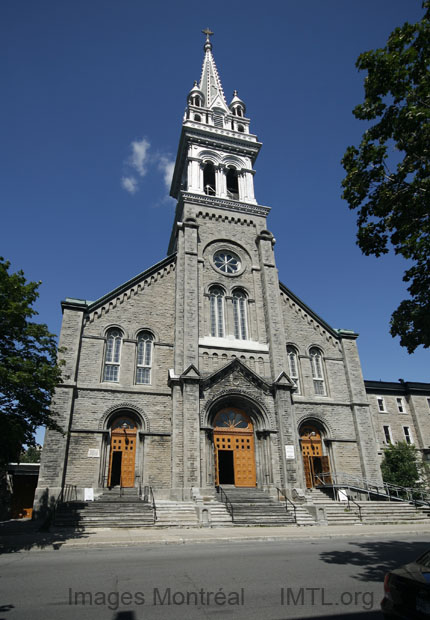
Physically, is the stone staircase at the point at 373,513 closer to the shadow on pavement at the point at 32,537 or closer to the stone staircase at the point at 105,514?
the stone staircase at the point at 105,514

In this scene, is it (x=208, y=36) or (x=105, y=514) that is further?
(x=208, y=36)

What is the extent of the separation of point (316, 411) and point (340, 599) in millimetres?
18980

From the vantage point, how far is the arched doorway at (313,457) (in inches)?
941

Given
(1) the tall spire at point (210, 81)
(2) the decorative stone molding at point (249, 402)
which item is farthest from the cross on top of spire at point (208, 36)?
(2) the decorative stone molding at point (249, 402)

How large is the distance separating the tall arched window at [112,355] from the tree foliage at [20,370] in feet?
28.6

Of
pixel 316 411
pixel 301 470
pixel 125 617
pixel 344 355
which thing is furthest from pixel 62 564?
pixel 344 355

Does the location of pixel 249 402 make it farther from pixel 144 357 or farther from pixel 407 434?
pixel 407 434

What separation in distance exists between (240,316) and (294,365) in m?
4.92

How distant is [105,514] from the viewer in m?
16.5

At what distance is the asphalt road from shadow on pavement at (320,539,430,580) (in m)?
0.03

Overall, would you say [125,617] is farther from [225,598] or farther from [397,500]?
[397,500]

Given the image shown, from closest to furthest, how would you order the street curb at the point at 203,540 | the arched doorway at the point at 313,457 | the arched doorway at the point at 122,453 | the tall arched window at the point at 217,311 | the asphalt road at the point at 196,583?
the asphalt road at the point at 196,583 → the street curb at the point at 203,540 → the arched doorway at the point at 122,453 → the arched doorway at the point at 313,457 → the tall arched window at the point at 217,311

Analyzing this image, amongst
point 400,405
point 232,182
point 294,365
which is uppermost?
point 232,182

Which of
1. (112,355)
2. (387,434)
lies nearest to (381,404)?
(387,434)
